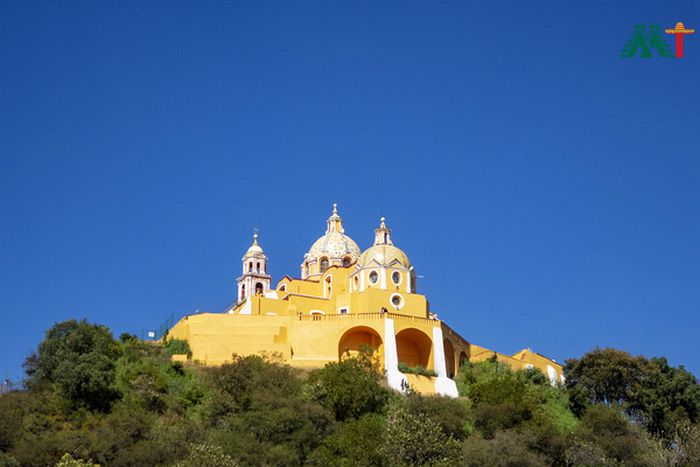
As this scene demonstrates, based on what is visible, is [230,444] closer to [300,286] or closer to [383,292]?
[383,292]

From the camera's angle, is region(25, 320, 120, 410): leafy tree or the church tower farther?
the church tower

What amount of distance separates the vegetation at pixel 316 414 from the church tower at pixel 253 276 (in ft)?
44.3

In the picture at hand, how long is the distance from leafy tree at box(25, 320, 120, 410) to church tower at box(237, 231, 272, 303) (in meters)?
17.7

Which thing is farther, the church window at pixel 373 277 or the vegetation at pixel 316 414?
the church window at pixel 373 277

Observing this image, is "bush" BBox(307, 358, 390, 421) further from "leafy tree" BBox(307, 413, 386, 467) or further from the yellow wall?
the yellow wall

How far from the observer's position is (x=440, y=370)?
51906mm

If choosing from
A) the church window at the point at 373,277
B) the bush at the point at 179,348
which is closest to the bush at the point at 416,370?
the church window at the point at 373,277

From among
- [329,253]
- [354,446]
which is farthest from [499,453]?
[329,253]

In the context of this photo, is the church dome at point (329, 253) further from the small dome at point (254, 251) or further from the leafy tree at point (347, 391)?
the leafy tree at point (347, 391)

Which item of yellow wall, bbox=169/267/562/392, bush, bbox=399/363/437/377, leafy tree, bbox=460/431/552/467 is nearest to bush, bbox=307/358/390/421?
bush, bbox=399/363/437/377

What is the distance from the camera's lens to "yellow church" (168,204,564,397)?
5078 cm

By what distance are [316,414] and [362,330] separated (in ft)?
34.4

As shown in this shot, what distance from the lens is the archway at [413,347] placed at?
52.8 meters

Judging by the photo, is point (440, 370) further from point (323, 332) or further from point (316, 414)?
point (316, 414)
